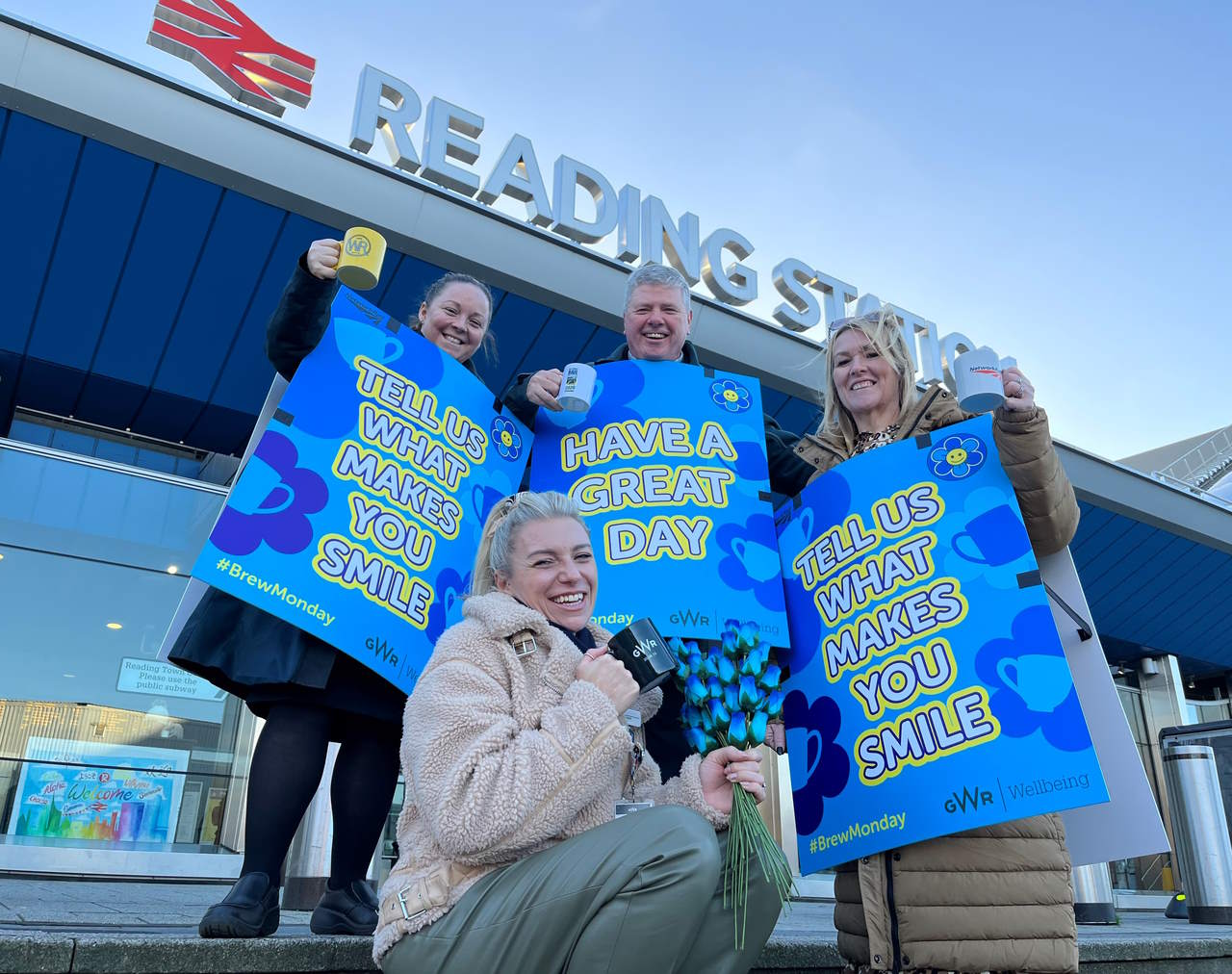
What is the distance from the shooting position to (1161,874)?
12305mm

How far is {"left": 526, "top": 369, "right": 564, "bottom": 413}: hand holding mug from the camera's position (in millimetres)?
2607

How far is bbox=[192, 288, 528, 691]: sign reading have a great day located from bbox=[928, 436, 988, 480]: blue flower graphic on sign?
1169 millimetres

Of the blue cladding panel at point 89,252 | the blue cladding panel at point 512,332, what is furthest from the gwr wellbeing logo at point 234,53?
the blue cladding panel at point 512,332

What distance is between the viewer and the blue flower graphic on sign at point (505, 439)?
8.96ft

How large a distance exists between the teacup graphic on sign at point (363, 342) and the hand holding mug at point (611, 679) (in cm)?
130

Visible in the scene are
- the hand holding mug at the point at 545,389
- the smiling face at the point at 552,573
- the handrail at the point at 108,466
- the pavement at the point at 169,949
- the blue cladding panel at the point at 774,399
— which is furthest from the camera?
the blue cladding panel at the point at 774,399

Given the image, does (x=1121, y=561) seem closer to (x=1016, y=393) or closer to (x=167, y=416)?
(x=167, y=416)

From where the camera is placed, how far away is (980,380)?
213cm

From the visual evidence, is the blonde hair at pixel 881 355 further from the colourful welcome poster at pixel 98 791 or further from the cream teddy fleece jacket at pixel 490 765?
the colourful welcome poster at pixel 98 791

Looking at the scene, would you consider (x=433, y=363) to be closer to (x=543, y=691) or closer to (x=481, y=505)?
(x=481, y=505)

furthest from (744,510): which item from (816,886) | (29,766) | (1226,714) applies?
(1226,714)

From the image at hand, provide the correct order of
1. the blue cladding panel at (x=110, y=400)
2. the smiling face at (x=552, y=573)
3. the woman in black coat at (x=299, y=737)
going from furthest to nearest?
the blue cladding panel at (x=110, y=400), the woman in black coat at (x=299, y=737), the smiling face at (x=552, y=573)

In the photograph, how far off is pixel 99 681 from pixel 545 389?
5546mm

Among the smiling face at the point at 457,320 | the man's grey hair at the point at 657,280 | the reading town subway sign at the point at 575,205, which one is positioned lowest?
the smiling face at the point at 457,320
